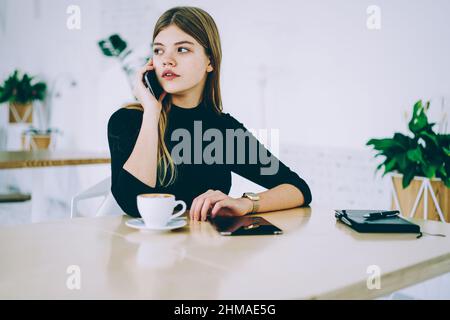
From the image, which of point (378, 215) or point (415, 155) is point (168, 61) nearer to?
point (378, 215)

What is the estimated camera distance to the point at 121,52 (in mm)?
4164

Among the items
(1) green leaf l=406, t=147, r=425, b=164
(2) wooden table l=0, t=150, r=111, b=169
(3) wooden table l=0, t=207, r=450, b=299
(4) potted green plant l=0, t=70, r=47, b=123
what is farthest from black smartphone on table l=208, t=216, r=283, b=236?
(4) potted green plant l=0, t=70, r=47, b=123

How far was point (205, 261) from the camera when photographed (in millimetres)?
787

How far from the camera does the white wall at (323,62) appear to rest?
2553 millimetres

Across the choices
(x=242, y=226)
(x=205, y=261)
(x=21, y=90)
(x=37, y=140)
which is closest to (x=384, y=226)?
(x=242, y=226)

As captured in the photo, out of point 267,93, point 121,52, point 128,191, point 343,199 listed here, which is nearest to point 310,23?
point 267,93

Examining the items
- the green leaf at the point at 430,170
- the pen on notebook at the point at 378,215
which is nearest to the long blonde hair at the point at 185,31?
the pen on notebook at the point at 378,215

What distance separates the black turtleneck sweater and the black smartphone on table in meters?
0.34

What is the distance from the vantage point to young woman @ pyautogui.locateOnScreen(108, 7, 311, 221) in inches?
49.0

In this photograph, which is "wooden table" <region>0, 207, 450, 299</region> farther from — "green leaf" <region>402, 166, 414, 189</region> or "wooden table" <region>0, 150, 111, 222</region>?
"wooden table" <region>0, 150, 111, 222</region>

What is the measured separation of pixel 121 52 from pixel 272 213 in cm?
330

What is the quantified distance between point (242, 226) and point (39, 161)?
1.84 meters

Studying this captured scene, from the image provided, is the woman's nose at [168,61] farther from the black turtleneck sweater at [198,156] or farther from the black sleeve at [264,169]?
the black sleeve at [264,169]
